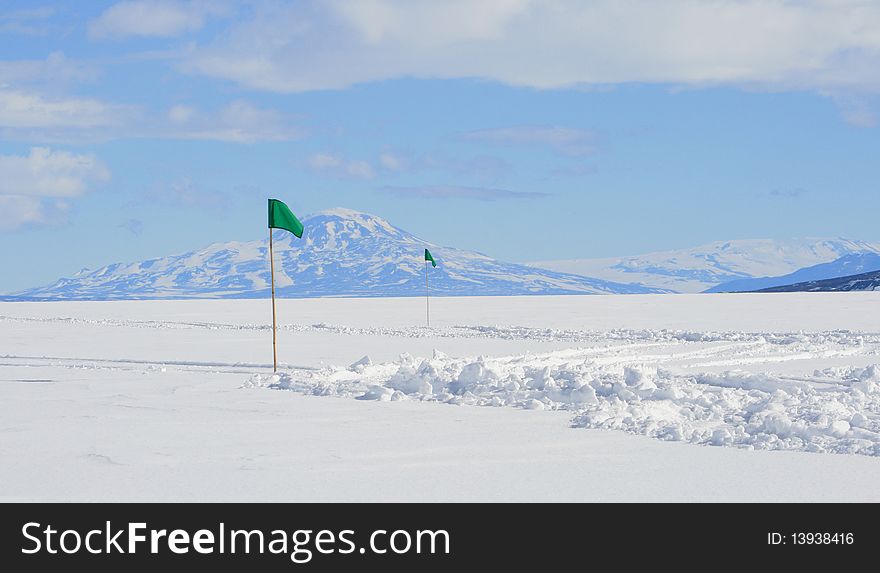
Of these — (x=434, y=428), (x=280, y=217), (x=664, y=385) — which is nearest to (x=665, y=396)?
(x=664, y=385)

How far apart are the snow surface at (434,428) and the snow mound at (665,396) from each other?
0.10 ft

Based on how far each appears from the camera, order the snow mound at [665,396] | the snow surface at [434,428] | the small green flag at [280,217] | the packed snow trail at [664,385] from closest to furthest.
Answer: the snow surface at [434,428]
the snow mound at [665,396]
the packed snow trail at [664,385]
the small green flag at [280,217]

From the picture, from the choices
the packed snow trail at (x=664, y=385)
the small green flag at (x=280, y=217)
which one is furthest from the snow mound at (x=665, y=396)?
the small green flag at (x=280, y=217)

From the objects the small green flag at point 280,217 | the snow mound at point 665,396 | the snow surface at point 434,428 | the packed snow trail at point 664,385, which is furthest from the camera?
the small green flag at point 280,217

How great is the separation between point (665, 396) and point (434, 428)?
3.02 meters

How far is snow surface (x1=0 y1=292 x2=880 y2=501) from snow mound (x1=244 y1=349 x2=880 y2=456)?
3cm

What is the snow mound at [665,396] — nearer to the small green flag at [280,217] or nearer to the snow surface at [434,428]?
the snow surface at [434,428]

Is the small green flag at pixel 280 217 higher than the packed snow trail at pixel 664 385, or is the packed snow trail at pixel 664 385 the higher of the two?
the small green flag at pixel 280 217

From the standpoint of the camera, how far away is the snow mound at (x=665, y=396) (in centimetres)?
862

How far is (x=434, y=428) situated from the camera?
949 cm

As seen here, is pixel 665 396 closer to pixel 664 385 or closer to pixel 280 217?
pixel 664 385
